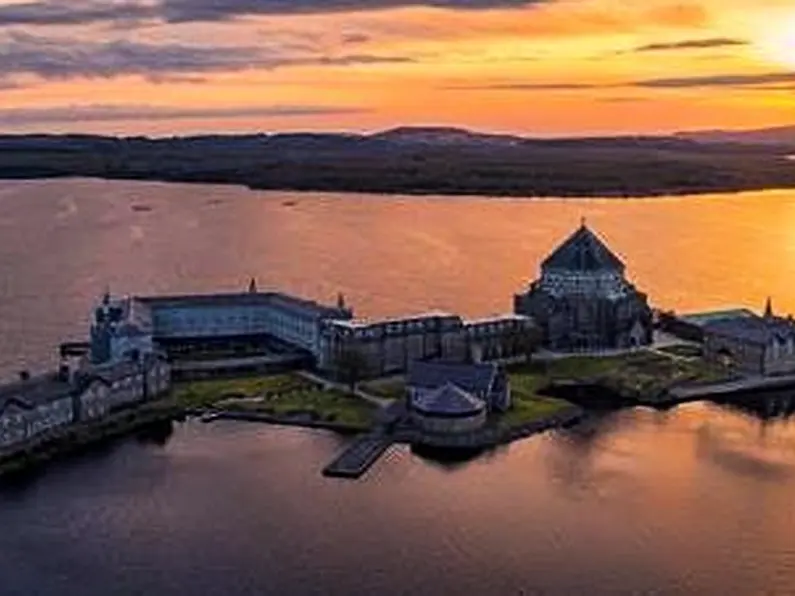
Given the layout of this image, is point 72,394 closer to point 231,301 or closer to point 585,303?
point 231,301

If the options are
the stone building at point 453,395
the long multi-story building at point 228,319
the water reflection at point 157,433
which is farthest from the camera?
the long multi-story building at point 228,319

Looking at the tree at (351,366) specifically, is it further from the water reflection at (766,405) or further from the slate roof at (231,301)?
the water reflection at (766,405)

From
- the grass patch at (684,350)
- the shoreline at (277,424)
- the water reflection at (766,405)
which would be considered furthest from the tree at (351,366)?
the grass patch at (684,350)

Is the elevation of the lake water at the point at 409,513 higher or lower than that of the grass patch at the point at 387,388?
lower

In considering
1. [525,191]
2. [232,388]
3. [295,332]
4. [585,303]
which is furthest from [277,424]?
[525,191]

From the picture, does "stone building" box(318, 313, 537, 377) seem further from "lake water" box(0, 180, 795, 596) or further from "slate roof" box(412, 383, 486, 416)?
"lake water" box(0, 180, 795, 596)

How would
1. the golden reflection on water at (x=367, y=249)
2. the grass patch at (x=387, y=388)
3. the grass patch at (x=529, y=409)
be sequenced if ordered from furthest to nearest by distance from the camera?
the golden reflection on water at (x=367, y=249) → the grass patch at (x=387, y=388) → the grass patch at (x=529, y=409)
